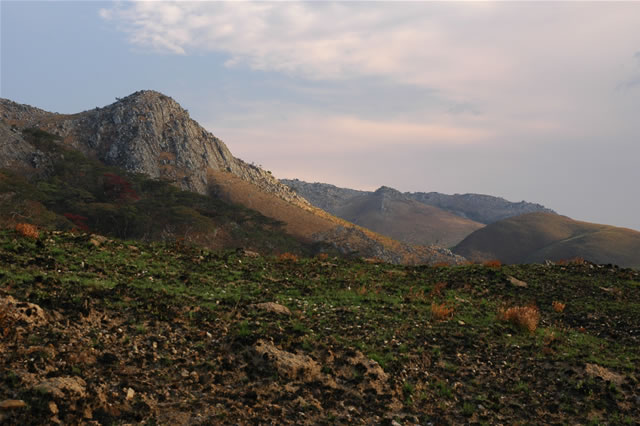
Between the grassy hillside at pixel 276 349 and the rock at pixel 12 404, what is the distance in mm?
29

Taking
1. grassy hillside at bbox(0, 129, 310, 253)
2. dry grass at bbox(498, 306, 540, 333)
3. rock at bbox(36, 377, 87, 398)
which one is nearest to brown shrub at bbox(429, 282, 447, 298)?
dry grass at bbox(498, 306, 540, 333)

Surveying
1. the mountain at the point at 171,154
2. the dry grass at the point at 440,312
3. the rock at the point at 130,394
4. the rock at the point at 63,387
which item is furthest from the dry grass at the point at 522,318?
the mountain at the point at 171,154

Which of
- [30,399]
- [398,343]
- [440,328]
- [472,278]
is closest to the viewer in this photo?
[30,399]

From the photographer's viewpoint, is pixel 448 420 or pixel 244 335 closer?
pixel 448 420

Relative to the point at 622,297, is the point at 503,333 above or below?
below

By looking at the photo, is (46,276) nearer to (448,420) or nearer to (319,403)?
(319,403)

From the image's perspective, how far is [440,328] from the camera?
1441 centimetres

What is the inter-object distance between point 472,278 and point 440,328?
8525mm

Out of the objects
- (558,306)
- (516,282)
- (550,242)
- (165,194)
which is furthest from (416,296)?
(550,242)

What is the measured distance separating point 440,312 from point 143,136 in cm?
9132

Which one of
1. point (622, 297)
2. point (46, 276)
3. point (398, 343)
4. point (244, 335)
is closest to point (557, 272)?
point (622, 297)

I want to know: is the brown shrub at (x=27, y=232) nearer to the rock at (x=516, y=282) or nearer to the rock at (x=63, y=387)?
the rock at (x=63, y=387)

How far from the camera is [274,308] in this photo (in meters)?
14.3

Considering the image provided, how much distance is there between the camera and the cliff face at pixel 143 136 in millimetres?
89625
